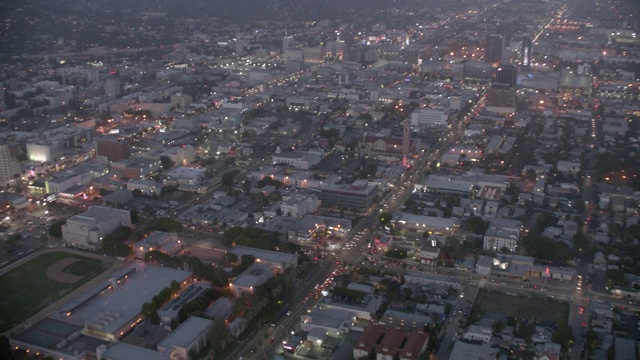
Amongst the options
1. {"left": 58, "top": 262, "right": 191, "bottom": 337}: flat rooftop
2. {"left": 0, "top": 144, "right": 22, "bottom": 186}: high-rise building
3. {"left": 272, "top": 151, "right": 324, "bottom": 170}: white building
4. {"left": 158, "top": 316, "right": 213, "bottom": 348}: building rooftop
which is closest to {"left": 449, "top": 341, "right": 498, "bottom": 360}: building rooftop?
{"left": 158, "top": 316, "right": 213, "bottom": 348}: building rooftop

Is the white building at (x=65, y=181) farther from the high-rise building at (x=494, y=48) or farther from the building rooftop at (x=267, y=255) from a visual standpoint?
Answer: the high-rise building at (x=494, y=48)

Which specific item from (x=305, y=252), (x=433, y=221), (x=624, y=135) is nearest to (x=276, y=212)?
(x=305, y=252)

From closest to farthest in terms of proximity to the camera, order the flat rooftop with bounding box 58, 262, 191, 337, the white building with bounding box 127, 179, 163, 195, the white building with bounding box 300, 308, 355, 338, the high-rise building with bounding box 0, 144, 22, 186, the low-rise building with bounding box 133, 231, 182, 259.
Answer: the white building with bounding box 300, 308, 355, 338 → the flat rooftop with bounding box 58, 262, 191, 337 → the low-rise building with bounding box 133, 231, 182, 259 → the white building with bounding box 127, 179, 163, 195 → the high-rise building with bounding box 0, 144, 22, 186

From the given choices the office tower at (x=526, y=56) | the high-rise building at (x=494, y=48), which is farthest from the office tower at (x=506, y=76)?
the high-rise building at (x=494, y=48)

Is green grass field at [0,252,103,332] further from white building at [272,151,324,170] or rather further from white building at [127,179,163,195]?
white building at [272,151,324,170]

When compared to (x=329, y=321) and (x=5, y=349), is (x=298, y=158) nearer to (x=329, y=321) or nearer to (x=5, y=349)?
(x=329, y=321)

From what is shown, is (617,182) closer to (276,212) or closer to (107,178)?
(276,212)
